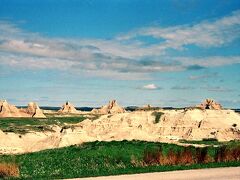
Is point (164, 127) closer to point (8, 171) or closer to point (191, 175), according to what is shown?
point (8, 171)

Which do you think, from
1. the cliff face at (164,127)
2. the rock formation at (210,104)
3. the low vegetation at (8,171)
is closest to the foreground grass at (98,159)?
the low vegetation at (8,171)

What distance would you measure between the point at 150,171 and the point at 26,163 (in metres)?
16.2

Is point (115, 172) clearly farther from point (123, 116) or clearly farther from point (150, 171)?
point (123, 116)

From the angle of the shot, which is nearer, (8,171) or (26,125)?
(8,171)

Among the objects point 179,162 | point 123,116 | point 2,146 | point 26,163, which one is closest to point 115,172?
point 179,162

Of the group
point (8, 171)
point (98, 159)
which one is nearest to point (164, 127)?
point (98, 159)

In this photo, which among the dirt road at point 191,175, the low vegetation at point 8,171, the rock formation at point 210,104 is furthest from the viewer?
the rock formation at point 210,104

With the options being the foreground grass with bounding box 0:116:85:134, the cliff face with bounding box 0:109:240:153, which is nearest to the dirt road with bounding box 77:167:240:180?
the cliff face with bounding box 0:109:240:153

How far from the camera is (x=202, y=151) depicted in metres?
26.7

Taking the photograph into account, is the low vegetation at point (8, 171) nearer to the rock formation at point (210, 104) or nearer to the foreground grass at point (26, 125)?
the foreground grass at point (26, 125)

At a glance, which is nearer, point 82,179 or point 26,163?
point 82,179

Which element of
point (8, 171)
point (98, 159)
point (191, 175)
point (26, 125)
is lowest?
point (26, 125)

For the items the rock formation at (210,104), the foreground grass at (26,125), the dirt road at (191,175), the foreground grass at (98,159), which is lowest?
the foreground grass at (26,125)

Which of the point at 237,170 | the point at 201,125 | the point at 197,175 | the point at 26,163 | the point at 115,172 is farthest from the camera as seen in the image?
the point at 201,125
